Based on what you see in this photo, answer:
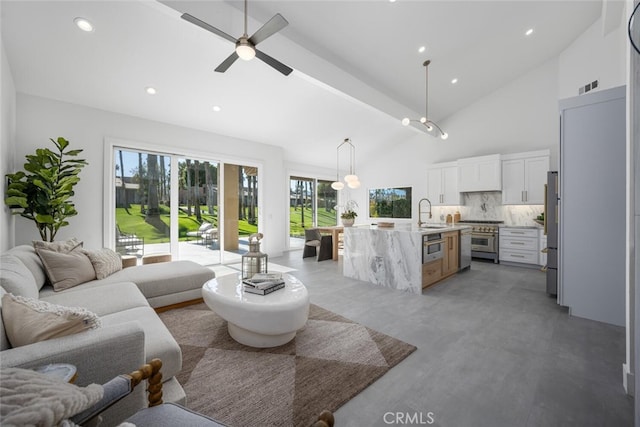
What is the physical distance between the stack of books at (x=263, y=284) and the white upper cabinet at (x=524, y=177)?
5.69m

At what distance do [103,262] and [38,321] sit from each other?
1.99m

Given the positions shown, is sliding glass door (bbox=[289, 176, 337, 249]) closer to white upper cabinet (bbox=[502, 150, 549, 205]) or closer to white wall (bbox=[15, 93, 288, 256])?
white wall (bbox=[15, 93, 288, 256])

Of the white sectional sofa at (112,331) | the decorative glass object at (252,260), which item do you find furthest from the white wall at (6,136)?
the decorative glass object at (252,260)

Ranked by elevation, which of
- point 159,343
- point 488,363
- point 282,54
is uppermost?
point 282,54

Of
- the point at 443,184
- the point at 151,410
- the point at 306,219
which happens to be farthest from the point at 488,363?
the point at 306,219

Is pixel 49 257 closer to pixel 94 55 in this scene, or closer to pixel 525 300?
pixel 94 55

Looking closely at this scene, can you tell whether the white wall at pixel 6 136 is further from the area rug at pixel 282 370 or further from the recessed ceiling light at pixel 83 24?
the area rug at pixel 282 370

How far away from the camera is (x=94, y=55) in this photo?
314 cm

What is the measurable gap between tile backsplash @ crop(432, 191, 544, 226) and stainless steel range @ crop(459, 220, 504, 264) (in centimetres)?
23

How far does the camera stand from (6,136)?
2996mm

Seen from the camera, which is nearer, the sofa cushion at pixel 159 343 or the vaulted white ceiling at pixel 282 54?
the sofa cushion at pixel 159 343

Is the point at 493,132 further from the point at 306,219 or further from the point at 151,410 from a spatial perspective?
the point at 151,410

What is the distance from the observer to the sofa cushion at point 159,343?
1.48m

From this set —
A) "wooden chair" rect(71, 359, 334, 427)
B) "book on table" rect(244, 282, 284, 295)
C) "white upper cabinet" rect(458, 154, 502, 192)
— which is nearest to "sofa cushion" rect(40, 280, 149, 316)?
"book on table" rect(244, 282, 284, 295)
